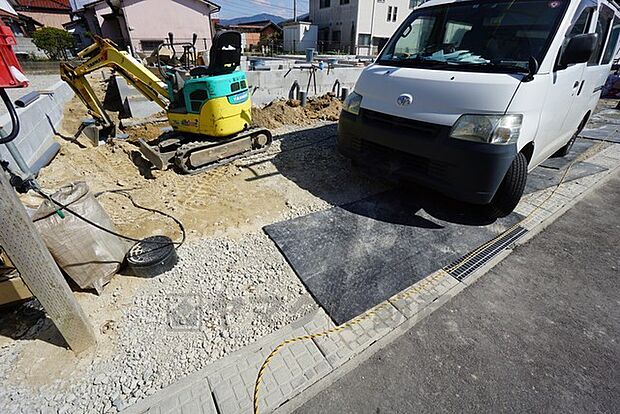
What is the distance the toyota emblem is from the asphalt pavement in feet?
6.29

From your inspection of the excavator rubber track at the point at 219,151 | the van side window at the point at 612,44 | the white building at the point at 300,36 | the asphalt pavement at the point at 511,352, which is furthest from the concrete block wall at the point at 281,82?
the white building at the point at 300,36

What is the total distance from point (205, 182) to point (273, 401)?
3.42 m

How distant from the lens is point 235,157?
5.32 m

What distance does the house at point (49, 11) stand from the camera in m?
29.5

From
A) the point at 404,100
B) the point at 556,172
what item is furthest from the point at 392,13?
the point at 404,100

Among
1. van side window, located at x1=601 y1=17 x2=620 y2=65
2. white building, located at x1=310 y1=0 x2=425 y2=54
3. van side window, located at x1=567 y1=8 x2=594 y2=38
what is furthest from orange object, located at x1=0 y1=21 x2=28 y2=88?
white building, located at x1=310 y1=0 x2=425 y2=54

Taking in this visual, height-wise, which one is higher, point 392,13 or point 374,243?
point 392,13

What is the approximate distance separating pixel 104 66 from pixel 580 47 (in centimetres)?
650

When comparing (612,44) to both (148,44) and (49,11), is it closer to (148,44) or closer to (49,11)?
(148,44)

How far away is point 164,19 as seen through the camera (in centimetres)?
2161

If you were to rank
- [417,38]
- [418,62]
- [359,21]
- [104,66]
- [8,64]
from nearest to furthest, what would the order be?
[8,64] < [418,62] < [417,38] < [104,66] < [359,21]

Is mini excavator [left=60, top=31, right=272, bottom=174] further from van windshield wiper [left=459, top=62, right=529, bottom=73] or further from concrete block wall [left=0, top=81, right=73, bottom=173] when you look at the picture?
van windshield wiper [left=459, top=62, right=529, bottom=73]

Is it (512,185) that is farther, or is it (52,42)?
(52,42)

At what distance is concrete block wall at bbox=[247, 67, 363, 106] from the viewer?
7.94 metres
